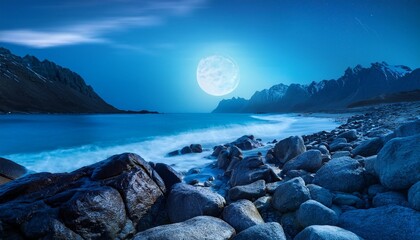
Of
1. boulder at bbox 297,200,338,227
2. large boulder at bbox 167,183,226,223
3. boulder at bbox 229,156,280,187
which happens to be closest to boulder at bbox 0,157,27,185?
large boulder at bbox 167,183,226,223

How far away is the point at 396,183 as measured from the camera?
4676mm

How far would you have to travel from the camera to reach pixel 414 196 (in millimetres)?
4066

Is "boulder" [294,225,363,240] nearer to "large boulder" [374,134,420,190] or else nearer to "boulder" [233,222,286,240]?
"boulder" [233,222,286,240]

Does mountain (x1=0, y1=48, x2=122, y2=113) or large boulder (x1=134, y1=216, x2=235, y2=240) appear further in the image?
mountain (x1=0, y1=48, x2=122, y2=113)

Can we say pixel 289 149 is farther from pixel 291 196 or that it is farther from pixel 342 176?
pixel 291 196

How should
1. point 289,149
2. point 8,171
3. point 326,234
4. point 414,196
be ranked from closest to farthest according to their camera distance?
point 326,234 < point 414,196 < point 8,171 < point 289,149

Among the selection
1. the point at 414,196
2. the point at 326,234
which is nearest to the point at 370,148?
the point at 414,196

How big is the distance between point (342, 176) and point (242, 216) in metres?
2.32

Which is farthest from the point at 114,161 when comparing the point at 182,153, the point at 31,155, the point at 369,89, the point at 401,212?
the point at 369,89

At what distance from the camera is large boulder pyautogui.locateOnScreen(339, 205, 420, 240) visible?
3.73 metres

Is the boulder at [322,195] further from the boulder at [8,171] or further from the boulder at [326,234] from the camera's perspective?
the boulder at [8,171]

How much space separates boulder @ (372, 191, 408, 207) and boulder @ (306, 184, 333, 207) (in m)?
0.72

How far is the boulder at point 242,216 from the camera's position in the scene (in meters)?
4.65

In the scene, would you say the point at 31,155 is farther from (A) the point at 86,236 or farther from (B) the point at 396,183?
(B) the point at 396,183
